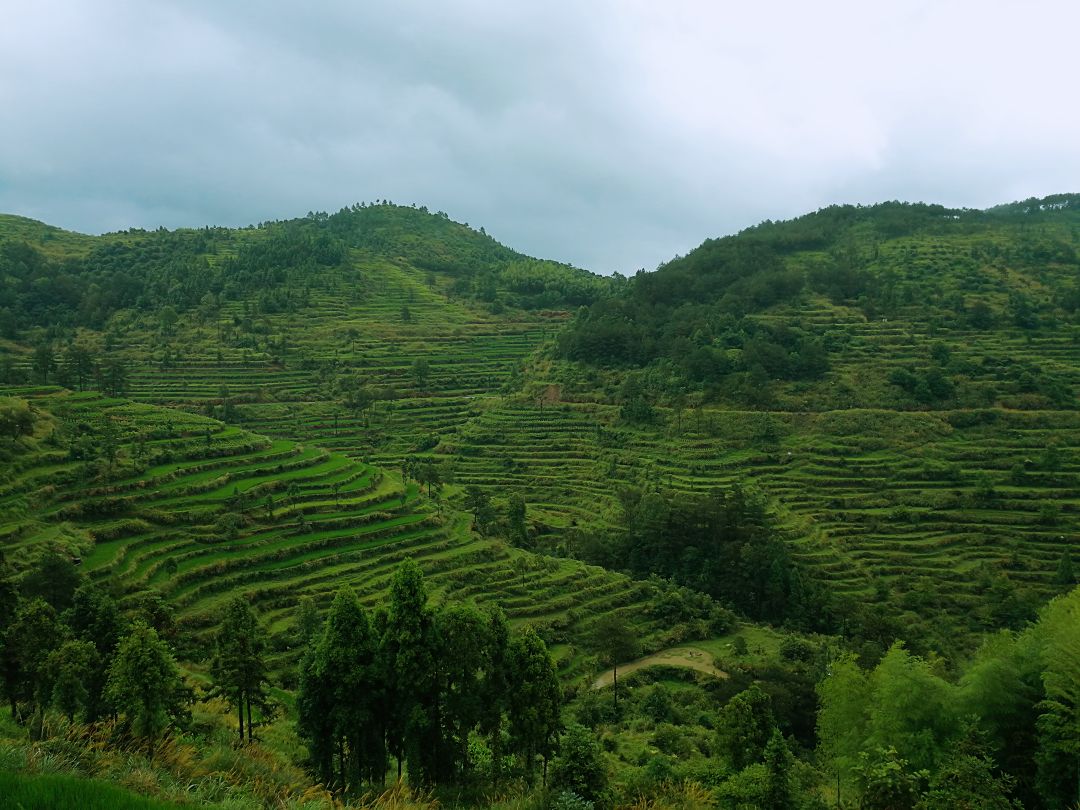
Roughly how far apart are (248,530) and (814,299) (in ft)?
207

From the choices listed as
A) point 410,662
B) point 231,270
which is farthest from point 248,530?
point 231,270

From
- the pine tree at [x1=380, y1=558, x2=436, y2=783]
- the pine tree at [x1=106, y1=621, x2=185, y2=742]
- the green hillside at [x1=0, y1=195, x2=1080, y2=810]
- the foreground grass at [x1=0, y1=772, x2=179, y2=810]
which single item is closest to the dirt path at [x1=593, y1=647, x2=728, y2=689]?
the green hillside at [x1=0, y1=195, x2=1080, y2=810]

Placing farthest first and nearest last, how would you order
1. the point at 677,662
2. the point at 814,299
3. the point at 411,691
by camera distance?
the point at 814,299 → the point at 677,662 → the point at 411,691

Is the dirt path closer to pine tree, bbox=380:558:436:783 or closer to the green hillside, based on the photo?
the green hillside

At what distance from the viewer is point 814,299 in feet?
240

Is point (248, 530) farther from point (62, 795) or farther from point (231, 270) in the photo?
point (231, 270)

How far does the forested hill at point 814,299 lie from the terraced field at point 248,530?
30414 mm

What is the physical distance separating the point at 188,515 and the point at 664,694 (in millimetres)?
22641

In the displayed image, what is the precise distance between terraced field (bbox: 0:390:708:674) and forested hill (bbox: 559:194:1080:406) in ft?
99.8

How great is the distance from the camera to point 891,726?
51.9 ft

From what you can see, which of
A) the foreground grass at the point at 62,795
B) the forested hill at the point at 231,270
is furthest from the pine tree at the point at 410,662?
the forested hill at the point at 231,270

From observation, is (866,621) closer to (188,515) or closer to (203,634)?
(203,634)

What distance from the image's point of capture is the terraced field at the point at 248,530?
27.0 m

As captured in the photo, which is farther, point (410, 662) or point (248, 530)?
point (248, 530)
